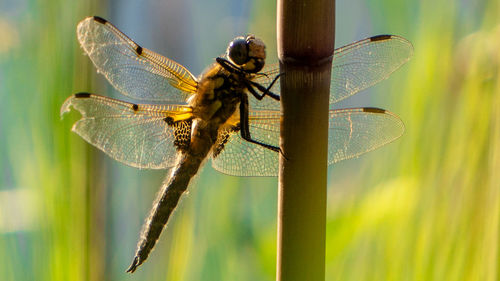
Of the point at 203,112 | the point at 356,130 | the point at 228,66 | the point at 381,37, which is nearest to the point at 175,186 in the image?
the point at 203,112

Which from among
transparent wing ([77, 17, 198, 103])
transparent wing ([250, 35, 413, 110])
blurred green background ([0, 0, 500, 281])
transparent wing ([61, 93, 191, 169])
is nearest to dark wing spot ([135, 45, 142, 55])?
transparent wing ([77, 17, 198, 103])

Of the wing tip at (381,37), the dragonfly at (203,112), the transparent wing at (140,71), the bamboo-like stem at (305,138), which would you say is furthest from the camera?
the transparent wing at (140,71)

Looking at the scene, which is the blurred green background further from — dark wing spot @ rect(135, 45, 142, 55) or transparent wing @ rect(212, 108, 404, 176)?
dark wing spot @ rect(135, 45, 142, 55)

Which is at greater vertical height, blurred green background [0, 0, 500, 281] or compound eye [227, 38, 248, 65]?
compound eye [227, 38, 248, 65]

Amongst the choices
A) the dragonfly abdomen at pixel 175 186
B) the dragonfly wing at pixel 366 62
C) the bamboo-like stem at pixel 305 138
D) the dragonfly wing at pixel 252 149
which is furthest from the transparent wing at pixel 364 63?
the bamboo-like stem at pixel 305 138

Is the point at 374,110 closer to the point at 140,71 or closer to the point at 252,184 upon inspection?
the point at 252,184

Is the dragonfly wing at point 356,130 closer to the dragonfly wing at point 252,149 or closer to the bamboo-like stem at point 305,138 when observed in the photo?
the dragonfly wing at point 252,149
